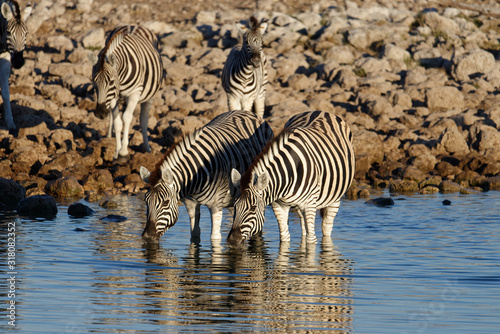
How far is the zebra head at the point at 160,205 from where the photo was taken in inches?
396

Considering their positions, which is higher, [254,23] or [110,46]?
[254,23]

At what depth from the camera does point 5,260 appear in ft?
31.3

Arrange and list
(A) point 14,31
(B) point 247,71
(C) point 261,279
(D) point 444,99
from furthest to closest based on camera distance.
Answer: (D) point 444,99
(B) point 247,71
(A) point 14,31
(C) point 261,279

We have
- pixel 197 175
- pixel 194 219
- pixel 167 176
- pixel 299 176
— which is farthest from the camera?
pixel 194 219

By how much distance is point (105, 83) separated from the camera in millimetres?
15969

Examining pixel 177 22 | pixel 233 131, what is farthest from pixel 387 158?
pixel 177 22

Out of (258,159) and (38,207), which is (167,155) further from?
(38,207)

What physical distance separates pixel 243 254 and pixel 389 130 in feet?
37.0

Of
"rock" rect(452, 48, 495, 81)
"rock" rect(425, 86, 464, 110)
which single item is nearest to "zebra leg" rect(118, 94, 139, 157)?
"rock" rect(425, 86, 464, 110)

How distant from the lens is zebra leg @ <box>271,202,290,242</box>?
35.2 ft

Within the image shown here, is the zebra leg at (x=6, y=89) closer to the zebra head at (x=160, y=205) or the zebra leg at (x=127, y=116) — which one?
the zebra leg at (x=127, y=116)

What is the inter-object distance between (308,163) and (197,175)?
147cm

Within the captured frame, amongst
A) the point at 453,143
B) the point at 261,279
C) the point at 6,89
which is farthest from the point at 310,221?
the point at 6,89

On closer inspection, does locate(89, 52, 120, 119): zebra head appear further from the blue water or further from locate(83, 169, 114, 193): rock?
the blue water
